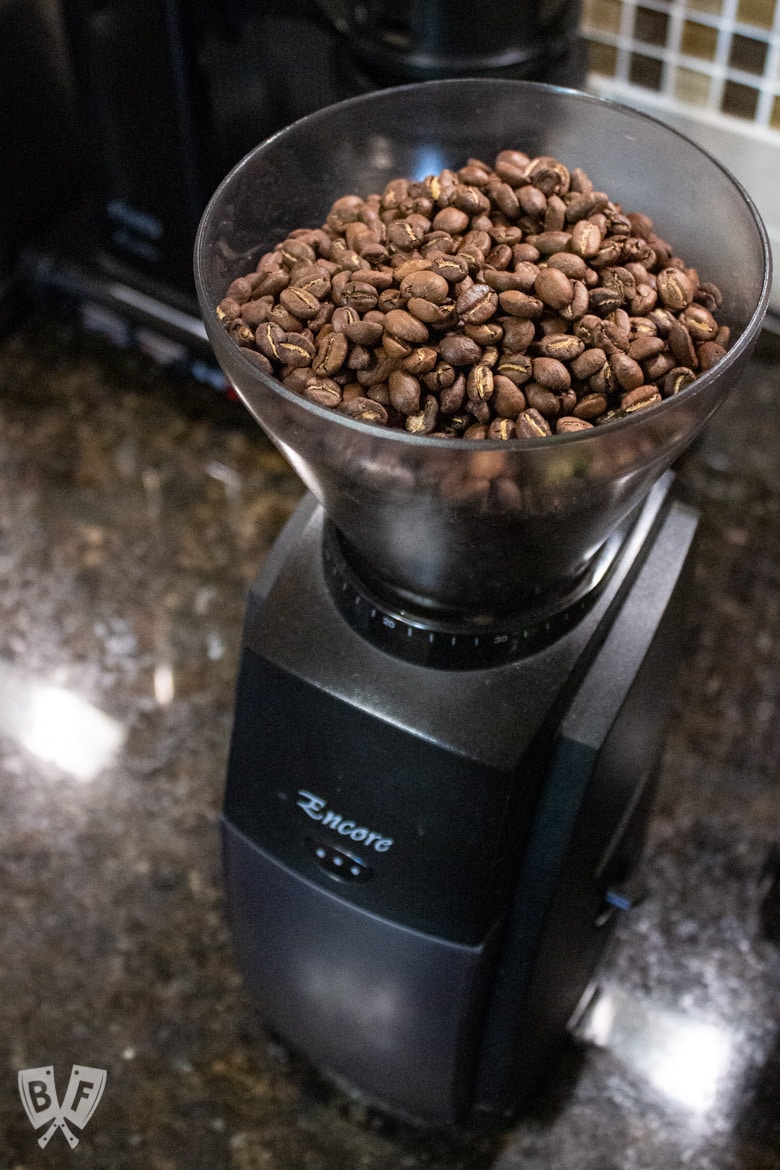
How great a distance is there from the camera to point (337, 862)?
72 cm

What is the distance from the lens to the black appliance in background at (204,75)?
100cm

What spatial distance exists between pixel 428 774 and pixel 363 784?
0.14 ft

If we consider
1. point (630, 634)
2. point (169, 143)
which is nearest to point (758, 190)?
point (169, 143)

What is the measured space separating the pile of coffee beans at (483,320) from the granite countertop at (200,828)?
1.71ft

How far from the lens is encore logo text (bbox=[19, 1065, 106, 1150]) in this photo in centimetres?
88

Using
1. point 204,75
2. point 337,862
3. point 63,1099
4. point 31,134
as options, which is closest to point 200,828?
point 63,1099

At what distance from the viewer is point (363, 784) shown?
26.5 inches

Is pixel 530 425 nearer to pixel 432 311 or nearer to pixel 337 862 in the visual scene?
pixel 432 311

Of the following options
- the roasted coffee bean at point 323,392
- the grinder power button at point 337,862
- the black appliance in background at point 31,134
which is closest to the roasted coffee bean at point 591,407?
the roasted coffee bean at point 323,392

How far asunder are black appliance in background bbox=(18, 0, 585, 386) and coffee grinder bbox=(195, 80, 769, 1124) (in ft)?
1.04

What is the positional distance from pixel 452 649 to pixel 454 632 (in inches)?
0.4

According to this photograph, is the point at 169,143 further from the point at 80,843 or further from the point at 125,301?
the point at 80,843

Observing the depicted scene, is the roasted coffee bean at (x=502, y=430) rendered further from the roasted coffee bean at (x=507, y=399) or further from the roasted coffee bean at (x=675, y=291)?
the roasted coffee bean at (x=675, y=291)

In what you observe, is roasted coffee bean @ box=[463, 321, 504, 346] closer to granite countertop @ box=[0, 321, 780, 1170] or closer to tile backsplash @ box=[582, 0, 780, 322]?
granite countertop @ box=[0, 321, 780, 1170]
